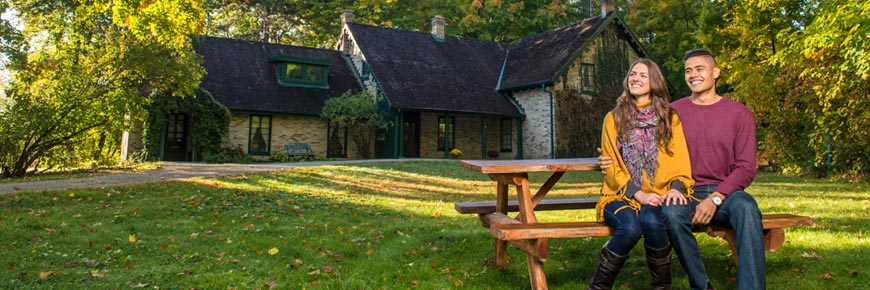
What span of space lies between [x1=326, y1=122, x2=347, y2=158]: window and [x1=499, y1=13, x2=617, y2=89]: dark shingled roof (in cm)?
714

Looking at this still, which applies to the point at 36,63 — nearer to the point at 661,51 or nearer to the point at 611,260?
the point at 611,260

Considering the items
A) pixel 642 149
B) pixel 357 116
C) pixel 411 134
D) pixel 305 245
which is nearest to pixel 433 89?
pixel 411 134

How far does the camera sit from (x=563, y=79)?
2359 centimetres

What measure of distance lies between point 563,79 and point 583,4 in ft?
67.8

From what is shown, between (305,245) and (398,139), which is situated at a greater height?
(398,139)

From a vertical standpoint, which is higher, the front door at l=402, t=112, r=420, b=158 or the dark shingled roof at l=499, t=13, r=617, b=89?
the dark shingled roof at l=499, t=13, r=617, b=89

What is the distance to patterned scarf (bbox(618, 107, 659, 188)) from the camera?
151 inches

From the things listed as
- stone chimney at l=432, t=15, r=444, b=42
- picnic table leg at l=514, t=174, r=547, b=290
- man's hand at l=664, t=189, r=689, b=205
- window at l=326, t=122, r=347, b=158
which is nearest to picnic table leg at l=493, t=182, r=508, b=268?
picnic table leg at l=514, t=174, r=547, b=290

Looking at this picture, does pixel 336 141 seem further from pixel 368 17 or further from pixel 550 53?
pixel 368 17

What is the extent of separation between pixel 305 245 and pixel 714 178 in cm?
374

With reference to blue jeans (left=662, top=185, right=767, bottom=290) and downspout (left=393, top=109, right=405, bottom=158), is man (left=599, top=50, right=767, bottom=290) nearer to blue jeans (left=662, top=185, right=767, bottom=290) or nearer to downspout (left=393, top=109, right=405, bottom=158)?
blue jeans (left=662, top=185, right=767, bottom=290)

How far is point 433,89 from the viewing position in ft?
76.7

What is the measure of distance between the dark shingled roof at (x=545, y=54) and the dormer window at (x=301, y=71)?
7528 mm

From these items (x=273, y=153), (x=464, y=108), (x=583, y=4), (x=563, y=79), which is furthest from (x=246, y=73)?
(x=583, y=4)
